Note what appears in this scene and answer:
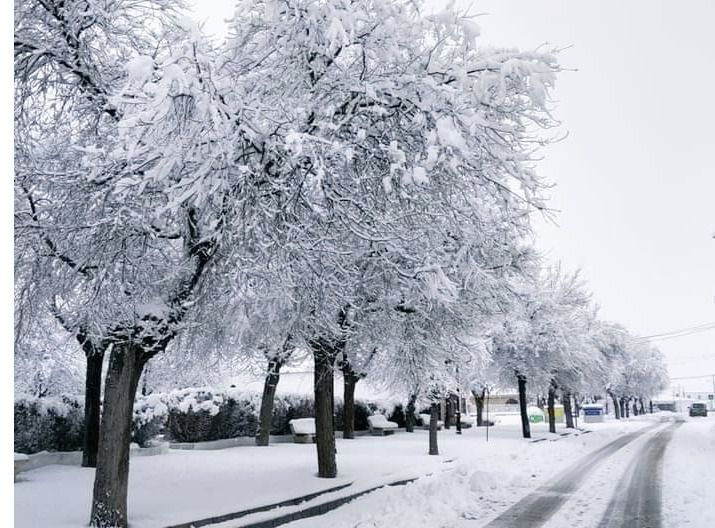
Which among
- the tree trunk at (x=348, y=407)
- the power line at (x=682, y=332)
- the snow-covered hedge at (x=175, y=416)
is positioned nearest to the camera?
the snow-covered hedge at (x=175, y=416)

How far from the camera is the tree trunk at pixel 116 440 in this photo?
802cm

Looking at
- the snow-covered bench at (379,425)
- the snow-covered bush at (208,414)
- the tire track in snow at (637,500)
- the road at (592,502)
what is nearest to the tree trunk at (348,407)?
the snow-covered bush at (208,414)

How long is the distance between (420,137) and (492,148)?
0.83 metres

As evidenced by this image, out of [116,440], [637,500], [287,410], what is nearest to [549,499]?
[637,500]

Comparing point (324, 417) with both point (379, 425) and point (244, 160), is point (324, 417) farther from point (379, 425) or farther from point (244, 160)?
point (379, 425)

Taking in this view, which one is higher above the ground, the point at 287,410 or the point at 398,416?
the point at 287,410

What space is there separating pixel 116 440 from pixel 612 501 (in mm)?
8771

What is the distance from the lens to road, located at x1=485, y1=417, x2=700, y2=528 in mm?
9750

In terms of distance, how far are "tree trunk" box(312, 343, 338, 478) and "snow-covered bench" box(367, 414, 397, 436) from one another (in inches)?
751

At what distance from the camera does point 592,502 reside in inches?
464

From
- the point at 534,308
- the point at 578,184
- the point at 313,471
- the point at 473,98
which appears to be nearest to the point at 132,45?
the point at 473,98

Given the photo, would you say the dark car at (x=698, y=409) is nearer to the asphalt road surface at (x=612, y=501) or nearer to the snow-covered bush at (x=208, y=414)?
the asphalt road surface at (x=612, y=501)

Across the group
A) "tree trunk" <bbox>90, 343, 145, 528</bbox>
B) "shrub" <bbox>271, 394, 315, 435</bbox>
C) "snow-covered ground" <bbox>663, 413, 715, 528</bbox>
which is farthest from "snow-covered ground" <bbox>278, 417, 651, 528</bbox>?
"shrub" <bbox>271, 394, 315, 435</bbox>

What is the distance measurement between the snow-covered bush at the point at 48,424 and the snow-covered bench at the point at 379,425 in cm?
1771
